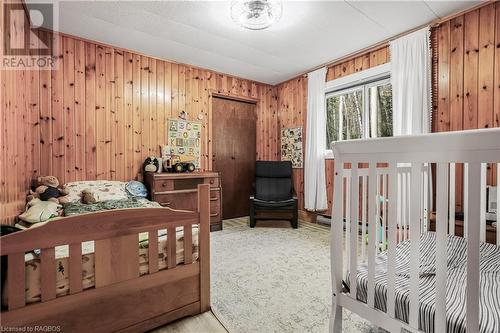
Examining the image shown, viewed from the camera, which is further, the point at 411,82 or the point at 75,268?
the point at 411,82

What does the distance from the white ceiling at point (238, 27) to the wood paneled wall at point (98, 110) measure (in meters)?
0.24

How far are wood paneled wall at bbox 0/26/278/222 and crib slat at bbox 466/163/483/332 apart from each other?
2.72m

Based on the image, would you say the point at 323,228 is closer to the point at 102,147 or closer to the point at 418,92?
the point at 418,92

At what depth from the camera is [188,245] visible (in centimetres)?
148

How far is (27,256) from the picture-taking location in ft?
3.74

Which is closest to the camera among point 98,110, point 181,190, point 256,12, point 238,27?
point 256,12

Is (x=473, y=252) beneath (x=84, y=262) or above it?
above

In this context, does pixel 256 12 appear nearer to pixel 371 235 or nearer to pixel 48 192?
pixel 371 235

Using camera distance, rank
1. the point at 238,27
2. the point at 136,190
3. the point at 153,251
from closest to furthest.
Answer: the point at 153,251 < the point at 238,27 < the point at 136,190

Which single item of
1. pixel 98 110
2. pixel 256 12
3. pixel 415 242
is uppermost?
pixel 256 12

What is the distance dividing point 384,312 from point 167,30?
9.89 ft

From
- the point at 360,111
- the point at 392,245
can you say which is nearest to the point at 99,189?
the point at 392,245

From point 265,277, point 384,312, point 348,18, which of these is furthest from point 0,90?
point 348,18

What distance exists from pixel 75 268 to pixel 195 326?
71cm
